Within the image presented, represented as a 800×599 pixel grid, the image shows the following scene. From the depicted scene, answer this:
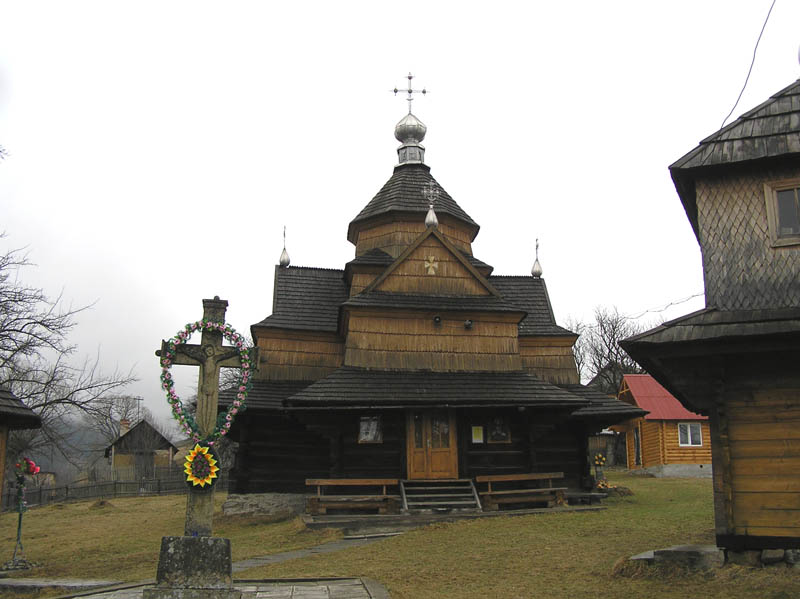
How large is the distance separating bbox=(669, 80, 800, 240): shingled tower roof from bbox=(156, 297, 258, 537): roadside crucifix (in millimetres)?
6631

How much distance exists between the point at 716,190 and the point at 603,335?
45141 millimetres

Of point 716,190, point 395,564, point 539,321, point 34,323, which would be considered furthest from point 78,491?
point 716,190

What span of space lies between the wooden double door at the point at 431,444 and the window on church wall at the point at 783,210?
9.62 m

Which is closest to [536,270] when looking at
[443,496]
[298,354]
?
[298,354]

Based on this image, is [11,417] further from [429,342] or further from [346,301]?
[429,342]

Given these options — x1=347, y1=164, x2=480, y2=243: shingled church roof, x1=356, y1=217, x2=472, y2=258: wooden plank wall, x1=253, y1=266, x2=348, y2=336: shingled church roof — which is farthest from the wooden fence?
Answer: x1=347, y1=164, x2=480, y2=243: shingled church roof

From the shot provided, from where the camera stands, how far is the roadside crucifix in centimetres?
991

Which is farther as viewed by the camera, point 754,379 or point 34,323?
point 34,323

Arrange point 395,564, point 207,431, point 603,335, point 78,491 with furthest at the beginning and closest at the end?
1. point 603,335
2. point 78,491
3. point 395,564
4. point 207,431

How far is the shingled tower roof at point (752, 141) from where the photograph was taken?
10617 mm

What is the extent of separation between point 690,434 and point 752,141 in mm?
25252

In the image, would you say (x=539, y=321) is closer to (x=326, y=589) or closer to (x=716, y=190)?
(x=716, y=190)

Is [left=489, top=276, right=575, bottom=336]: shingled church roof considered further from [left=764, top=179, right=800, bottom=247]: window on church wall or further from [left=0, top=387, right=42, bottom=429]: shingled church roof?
[left=0, top=387, right=42, bottom=429]: shingled church roof

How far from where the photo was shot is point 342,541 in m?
15.0
